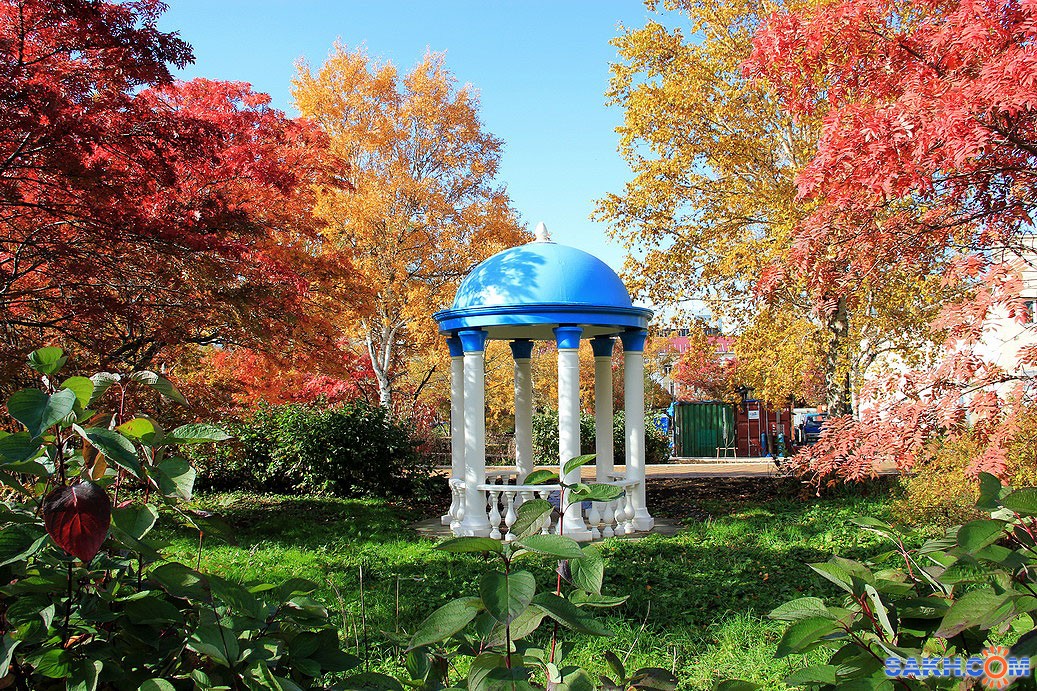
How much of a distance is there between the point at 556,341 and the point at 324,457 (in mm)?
6692

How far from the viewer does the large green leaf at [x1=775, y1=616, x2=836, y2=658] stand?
1283 mm

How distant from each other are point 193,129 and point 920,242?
632 cm

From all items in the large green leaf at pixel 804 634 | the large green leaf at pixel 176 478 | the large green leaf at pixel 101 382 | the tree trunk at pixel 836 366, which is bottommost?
the large green leaf at pixel 804 634

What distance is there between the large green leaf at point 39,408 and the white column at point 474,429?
8.14m

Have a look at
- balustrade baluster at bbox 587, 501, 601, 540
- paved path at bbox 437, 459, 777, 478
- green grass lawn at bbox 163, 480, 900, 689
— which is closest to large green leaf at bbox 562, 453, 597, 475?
green grass lawn at bbox 163, 480, 900, 689

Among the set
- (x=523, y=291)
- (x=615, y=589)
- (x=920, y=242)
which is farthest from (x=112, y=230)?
(x=920, y=242)

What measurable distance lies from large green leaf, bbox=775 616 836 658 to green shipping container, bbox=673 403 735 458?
24.5 m

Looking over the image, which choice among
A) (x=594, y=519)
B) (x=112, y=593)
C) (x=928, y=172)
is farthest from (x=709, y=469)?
(x=112, y=593)

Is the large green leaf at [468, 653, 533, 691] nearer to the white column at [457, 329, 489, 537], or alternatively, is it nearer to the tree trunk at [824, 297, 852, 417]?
the white column at [457, 329, 489, 537]

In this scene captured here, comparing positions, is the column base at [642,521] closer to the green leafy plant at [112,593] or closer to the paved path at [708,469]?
the paved path at [708,469]

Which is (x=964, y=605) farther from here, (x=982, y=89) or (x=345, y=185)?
(x=345, y=185)

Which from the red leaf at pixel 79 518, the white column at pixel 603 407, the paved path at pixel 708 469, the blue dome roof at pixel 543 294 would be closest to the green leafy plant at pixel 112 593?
the red leaf at pixel 79 518

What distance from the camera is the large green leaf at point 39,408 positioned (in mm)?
1165

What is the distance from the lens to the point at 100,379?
1556 mm
